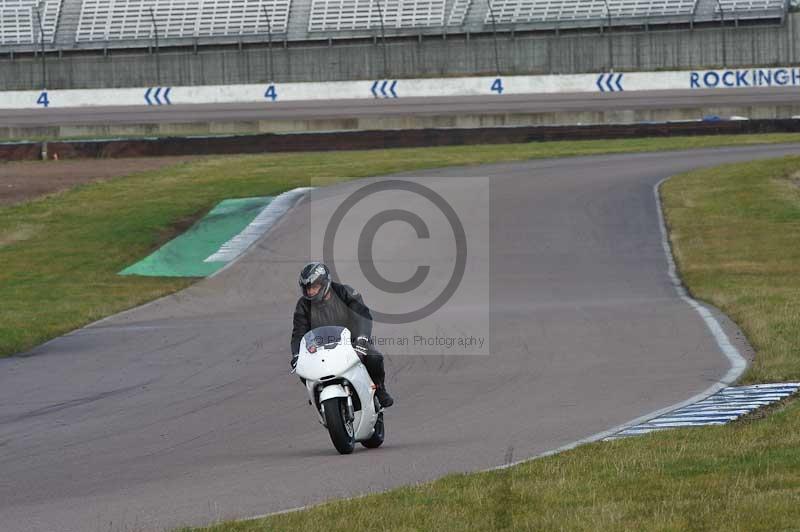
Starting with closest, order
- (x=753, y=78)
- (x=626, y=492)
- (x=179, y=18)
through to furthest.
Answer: (x=626, y=492), (x=753, y=78), (x=179, y=18)

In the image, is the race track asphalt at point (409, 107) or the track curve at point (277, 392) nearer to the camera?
the track curve at point (277, 392)

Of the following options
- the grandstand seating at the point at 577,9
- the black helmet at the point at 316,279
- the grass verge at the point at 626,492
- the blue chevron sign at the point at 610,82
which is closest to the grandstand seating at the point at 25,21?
the grandstand seating at the point at 577,9

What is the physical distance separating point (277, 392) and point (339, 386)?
3.69 m

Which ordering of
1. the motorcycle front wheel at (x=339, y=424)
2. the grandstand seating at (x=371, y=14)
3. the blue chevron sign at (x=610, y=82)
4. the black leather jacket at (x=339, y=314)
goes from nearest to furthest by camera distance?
the motorcycle front wheel at (x=339, y=424) → the black leather jacket at (x=339, y=314) → the blue chevron sign at (x=610, y=82) → the grandstand seating at (x=371, y=14)

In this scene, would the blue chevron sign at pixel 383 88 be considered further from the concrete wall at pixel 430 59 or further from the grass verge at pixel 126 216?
the grass verge at pixel 126 216

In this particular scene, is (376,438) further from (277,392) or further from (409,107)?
(409,107)

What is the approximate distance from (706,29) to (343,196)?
2868 cm

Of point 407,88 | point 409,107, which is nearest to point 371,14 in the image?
point 407,88

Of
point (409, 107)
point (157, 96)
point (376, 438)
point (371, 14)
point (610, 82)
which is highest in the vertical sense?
point (371, 14)

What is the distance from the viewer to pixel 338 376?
9.59 m

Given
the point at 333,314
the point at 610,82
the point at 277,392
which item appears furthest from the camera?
the point at 610,82

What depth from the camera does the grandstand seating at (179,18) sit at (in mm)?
60438

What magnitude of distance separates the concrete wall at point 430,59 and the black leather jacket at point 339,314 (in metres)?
46.7

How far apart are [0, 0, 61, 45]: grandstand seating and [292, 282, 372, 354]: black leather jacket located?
53.0 metres
